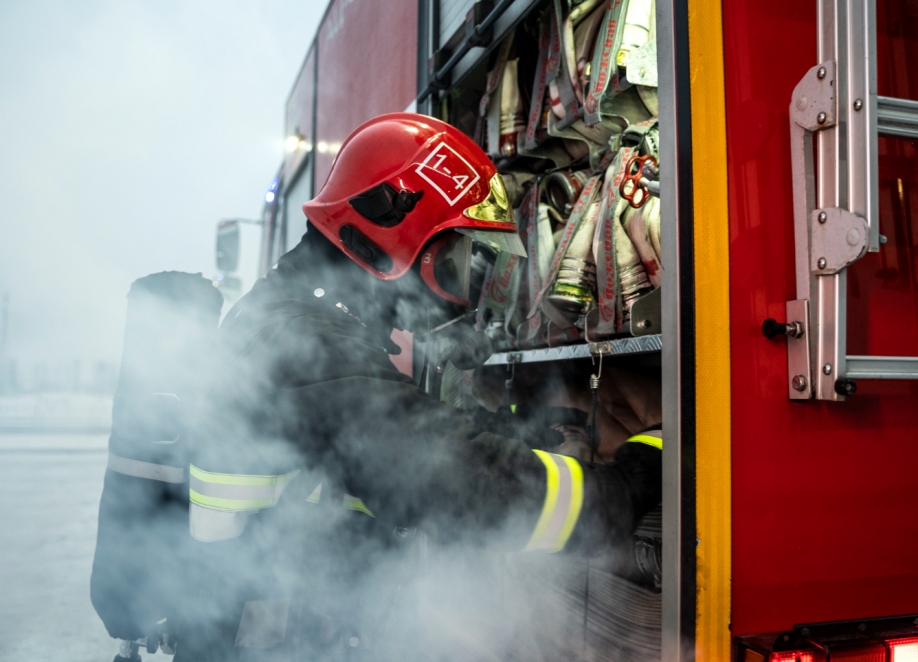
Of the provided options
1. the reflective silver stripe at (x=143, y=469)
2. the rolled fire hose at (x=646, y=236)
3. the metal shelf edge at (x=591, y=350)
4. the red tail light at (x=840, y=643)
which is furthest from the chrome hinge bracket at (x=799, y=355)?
the reflective silver stripe at (x=143, y=469)

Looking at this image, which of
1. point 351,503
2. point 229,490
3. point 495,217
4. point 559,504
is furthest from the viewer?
point 495,217

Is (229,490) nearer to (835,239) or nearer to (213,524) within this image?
(213,524)

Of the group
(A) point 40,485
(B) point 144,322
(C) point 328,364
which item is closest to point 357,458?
(C) point 328,364

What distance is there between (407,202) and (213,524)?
99cm

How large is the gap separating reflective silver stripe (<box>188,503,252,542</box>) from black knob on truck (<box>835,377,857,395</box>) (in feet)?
4.09

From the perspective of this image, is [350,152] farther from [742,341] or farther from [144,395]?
[742,341]

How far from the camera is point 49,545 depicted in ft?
8.67

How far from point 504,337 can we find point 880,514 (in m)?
1.57

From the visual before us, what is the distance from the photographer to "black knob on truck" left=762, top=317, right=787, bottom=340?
104 cm

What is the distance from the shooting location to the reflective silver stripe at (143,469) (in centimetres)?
176

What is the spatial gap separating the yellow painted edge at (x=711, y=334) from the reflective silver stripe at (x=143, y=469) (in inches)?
56.0

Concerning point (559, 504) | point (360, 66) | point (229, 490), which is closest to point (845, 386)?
point (559, 504)

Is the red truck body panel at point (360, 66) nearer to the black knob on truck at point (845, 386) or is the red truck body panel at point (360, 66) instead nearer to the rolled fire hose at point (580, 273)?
the rolled fire hose at point (580, 273)

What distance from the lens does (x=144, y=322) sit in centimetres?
192
